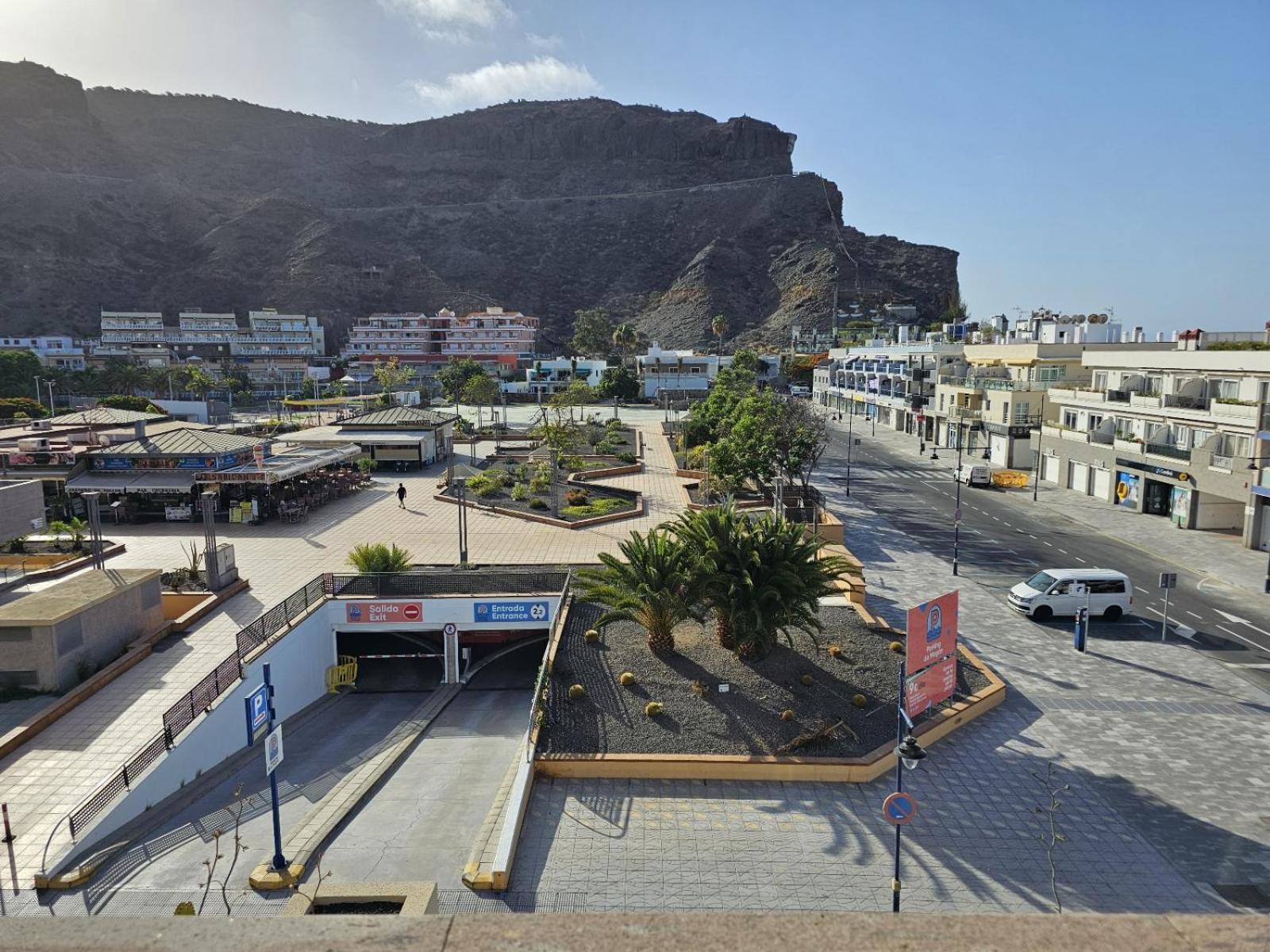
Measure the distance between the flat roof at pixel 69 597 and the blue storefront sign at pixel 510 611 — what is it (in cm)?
756

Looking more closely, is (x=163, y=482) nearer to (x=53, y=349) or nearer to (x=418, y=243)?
(x=53, y=349)

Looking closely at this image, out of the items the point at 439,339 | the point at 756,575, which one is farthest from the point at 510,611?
the point at 439,339

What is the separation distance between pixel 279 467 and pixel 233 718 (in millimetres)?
17119

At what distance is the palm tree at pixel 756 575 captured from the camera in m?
15.3

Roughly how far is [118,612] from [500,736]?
8.89 metres

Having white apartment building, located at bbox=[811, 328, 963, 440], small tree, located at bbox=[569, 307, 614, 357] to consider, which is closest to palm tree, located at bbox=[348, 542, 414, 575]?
Answer: white apartment building, located at bbox=[811, 328, 963, 440]

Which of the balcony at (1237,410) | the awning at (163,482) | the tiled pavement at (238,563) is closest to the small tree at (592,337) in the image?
the tiled pavement at (238,563)

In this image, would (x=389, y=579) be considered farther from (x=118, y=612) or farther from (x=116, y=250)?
(x=116, y=250)

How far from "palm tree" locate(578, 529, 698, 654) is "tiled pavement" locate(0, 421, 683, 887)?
285 inches

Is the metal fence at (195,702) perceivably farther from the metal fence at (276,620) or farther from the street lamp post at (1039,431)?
the street lamp post at (1039,431)

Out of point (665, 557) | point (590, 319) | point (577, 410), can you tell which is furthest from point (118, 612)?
point (590, 319)

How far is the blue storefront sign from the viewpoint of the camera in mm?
20078

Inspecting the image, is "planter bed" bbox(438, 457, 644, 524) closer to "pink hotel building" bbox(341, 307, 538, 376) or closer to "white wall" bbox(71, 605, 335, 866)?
"white wall" bbox(71, 605, 335, 866)

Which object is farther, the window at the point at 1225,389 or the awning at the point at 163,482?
the window at the point at 1225,389
